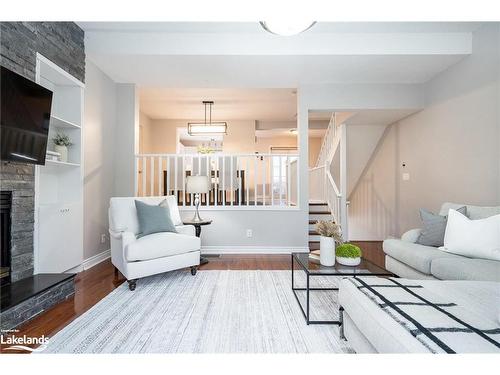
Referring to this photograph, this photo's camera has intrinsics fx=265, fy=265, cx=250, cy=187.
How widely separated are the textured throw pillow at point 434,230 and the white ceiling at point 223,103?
136 inches

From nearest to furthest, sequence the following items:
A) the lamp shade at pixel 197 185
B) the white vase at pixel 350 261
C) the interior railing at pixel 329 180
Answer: the white vase at pixel 350 261
the lamp shade at pixel 197 185
the interior railing at pixel 329 180

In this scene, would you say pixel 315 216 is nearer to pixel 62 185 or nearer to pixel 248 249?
pixel 248 249

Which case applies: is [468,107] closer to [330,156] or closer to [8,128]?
[330,156]

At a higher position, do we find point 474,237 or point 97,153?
point 97,153

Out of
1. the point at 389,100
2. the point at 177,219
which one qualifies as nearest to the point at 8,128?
the point at 177,219

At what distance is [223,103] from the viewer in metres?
6.09

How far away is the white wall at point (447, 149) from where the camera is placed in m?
3.08

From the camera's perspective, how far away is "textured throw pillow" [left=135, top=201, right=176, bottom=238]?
3078 mm

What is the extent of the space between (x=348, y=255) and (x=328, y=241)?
0.63ft

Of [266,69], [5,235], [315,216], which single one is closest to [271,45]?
[266,69]

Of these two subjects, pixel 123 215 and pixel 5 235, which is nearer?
pixel 5 235

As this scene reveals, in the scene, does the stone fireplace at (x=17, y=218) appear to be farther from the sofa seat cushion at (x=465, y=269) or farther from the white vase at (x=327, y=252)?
the sofa seat cushion at (x=465, y=269)

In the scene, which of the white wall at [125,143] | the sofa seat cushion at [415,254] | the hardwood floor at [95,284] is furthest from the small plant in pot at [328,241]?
the white wall at [125,143]

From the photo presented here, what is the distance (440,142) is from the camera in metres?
3.91
